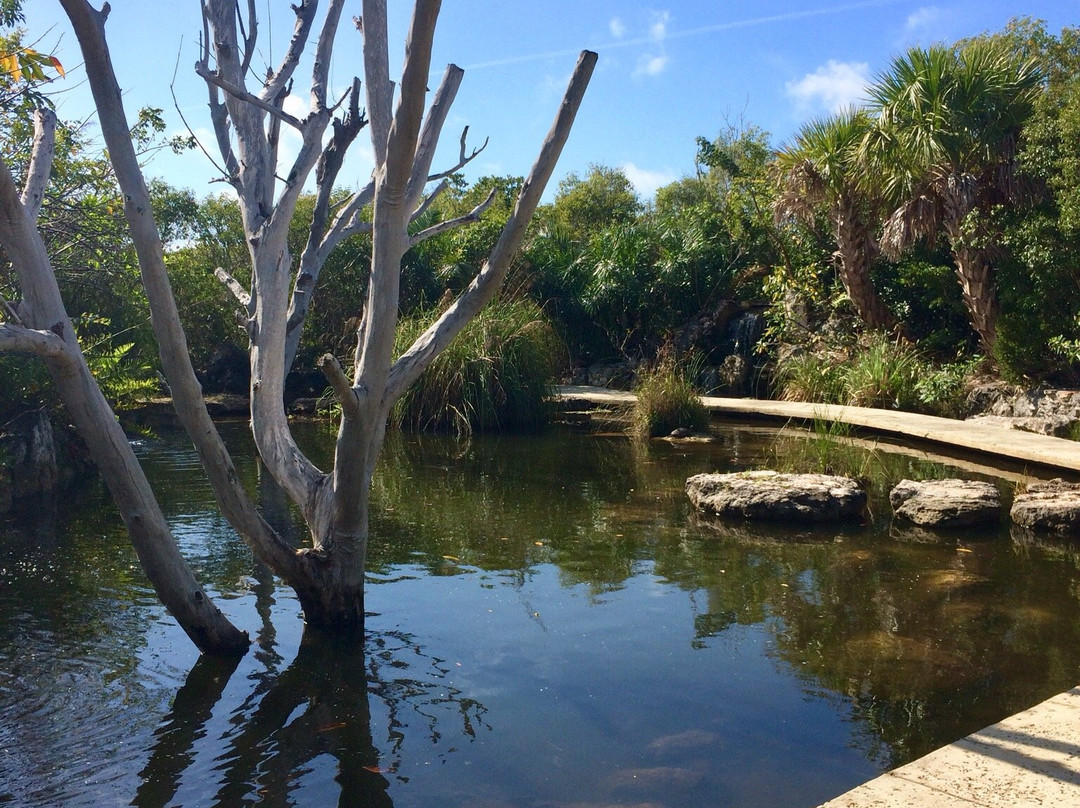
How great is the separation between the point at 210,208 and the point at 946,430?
663 inches

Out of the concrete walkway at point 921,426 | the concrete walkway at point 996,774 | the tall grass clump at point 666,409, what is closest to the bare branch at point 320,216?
the concrete walkway at point 996,774

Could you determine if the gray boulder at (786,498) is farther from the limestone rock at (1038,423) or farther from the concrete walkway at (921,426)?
the limestone rock at (1038,423)

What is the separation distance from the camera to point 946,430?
445 inches

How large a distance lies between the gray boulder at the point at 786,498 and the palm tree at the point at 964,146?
6534mm

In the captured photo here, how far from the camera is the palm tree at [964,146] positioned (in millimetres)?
12930

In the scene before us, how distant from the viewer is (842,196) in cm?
1559

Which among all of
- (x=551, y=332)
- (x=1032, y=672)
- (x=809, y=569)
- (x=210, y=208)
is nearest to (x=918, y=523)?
(x=809, y=569)

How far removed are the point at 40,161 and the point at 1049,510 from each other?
683cm

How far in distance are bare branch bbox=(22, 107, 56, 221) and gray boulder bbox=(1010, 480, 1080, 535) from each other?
6.72 m

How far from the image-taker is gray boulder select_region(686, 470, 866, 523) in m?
7.67

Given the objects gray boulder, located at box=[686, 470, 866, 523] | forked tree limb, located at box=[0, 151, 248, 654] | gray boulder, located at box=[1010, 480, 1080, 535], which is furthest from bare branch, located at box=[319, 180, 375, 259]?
gray boulder, located at box=[1010, 480, 1080, 535]

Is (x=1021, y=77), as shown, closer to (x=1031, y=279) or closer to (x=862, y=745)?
(x=1031, y=279)

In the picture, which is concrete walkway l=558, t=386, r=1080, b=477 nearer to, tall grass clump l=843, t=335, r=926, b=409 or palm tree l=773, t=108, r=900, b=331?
tall grass clump l=843, t=335, r=926, b=409

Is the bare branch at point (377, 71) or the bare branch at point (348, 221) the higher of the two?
the bare branch at point (377, 71)
